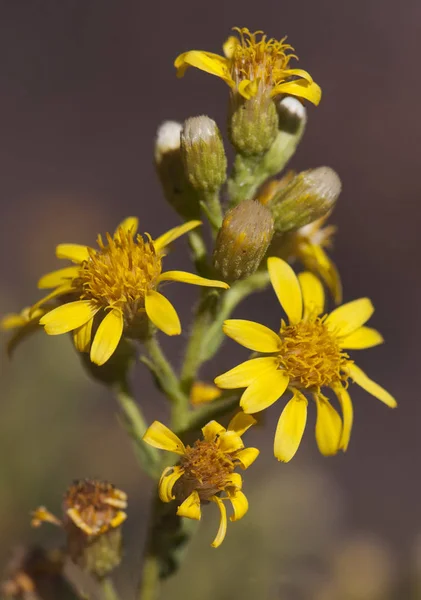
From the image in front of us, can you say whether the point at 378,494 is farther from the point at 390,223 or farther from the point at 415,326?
the point at 390,223

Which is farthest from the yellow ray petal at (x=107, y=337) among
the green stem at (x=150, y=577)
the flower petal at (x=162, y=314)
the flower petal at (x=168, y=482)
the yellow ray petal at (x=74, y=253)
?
the green stem at (x=150, y=577)

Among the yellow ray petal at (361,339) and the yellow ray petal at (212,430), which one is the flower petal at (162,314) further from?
the yellow ray petal at (361,339)

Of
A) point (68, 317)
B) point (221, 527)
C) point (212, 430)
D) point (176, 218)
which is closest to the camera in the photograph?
point (221, 527)

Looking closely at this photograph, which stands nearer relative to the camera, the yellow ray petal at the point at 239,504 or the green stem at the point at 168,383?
the yellow ray petal at the point at 239,504

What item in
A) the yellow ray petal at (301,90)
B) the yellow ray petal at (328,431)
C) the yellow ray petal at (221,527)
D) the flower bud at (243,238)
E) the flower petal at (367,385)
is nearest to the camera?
the yellow ray petal at (221,527)

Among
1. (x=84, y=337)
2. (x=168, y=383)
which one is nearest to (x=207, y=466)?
(x=168, y=383)

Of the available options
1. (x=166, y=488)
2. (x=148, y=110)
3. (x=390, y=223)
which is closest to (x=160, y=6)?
(x=148, y=110)

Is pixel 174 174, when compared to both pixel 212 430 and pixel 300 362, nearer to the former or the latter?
pixel 300 362
